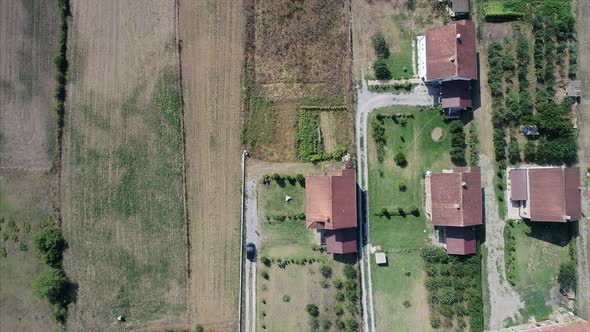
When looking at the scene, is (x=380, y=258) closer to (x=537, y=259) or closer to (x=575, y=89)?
(x=537, y=259)

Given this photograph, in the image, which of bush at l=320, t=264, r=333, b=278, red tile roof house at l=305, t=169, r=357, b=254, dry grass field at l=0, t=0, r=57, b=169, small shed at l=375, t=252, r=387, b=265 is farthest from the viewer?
dry grass field at l=0, t=0, r=57, b=169

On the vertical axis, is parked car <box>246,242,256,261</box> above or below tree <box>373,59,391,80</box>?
below

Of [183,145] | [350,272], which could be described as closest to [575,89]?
[350,272]

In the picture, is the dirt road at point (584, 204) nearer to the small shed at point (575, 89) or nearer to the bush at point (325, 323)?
the small shed at point (575, 89)

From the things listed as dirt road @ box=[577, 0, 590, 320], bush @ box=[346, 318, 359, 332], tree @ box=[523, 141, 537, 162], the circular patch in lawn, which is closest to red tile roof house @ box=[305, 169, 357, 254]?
bush @ box=[346, 318, 359, 332]

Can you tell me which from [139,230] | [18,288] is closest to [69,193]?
[139,230]

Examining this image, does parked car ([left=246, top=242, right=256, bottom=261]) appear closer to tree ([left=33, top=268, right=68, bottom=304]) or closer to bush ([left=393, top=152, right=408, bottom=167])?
bush ([left=393, top=152, right=408, bottom=167])

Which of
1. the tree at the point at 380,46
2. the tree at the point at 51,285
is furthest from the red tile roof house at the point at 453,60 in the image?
the tree at the point at 51,285
